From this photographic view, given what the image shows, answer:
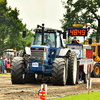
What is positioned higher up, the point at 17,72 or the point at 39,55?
the point at 39,55

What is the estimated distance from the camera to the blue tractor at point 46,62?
16656 mm

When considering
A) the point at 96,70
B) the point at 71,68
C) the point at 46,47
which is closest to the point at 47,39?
the point at 46,47

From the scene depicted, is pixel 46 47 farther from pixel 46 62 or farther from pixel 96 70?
pixel 96 70

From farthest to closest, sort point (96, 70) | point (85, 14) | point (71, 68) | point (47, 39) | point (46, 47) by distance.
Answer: point (85, 14)
point (96, 70)
point (47, 39)
point (71, 68)
point (46, 47)

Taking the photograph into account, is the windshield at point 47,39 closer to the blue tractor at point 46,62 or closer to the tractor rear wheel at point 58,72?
the blue tractor at point 46,62

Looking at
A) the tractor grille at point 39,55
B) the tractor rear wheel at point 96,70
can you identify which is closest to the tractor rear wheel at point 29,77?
the tractor grille at point 39,55

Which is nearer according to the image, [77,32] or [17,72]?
[17,72]


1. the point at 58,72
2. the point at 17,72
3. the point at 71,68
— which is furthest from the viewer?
the point at 71,68

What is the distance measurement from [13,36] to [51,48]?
44.4m

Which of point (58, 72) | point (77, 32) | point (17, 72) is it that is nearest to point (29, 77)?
point (17, 72)

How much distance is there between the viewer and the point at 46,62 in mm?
17234

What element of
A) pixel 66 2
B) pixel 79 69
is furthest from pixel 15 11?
pixel 79 69

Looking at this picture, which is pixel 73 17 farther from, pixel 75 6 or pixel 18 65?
pixel 18 65

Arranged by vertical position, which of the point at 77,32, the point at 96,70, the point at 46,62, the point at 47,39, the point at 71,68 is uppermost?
the point at 77,32
